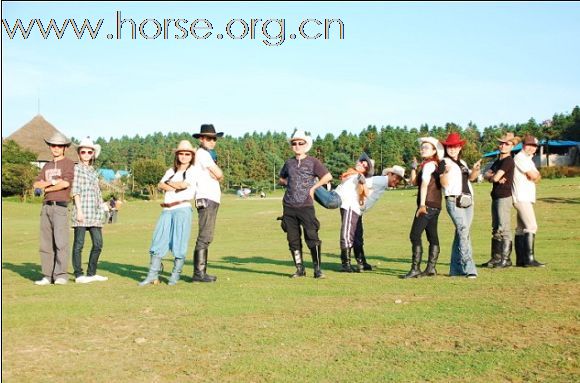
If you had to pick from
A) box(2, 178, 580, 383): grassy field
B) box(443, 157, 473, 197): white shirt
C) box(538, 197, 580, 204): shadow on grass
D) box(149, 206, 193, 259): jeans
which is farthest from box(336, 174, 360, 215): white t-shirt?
box(538, 197, 580, 204): shadow on grass

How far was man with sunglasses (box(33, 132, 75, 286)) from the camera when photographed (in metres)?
10.3

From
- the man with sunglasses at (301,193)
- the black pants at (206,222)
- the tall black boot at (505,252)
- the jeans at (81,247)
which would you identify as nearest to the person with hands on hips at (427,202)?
the man with sunglasses at (301,193)

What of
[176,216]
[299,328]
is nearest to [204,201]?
[176,216]

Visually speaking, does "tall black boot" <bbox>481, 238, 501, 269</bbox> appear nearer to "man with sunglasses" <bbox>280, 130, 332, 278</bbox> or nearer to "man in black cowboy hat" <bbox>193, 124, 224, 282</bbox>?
"man with sunglasses" <bbox>280, 130, 332, 278</bbox>

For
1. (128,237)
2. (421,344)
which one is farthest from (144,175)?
(421,344)

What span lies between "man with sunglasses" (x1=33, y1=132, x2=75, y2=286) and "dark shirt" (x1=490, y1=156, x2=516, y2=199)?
727 centimetres

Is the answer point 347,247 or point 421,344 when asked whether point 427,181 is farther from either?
point 421,344

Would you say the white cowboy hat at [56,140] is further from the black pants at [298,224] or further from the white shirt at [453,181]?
the white shirt at [453,181]

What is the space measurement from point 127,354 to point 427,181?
5.90 metres

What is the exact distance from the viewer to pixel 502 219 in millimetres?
11805

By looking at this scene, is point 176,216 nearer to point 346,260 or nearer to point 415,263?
point 346,260

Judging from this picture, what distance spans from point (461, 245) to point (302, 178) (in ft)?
8.63

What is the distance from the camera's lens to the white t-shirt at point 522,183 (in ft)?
39.1

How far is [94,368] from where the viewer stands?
213 inches
